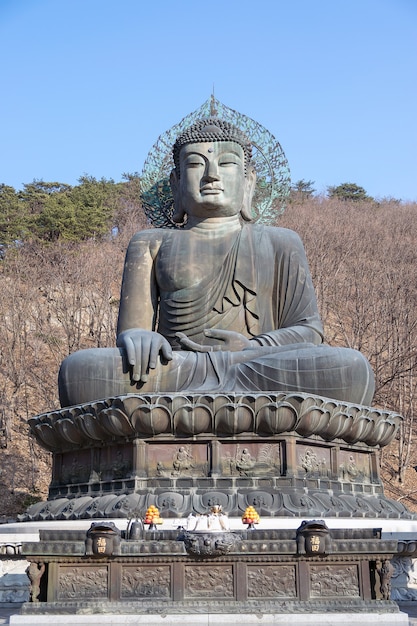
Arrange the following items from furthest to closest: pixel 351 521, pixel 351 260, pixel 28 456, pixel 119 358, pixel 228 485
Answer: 1. pixel 351 260
2. pixel 28 456
3. pixel 119 358
4. pixel 228 485
5. pixel 351 521

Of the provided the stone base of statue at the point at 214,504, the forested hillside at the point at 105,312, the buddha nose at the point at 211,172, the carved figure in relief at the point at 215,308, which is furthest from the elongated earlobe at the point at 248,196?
the forested hillside at the point at 105,312

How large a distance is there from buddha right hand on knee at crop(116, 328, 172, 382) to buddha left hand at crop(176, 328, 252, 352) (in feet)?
2.19

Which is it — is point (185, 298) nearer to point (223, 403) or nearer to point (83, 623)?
point (223, 403)

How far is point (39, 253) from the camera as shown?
2433 cm

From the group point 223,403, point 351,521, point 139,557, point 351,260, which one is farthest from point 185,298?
point 351,260

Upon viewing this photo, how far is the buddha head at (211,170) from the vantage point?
9359 millimetres

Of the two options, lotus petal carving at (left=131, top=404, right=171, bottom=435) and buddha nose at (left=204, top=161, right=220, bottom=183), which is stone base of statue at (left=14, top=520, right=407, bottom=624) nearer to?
lotus petal carving at (left=131, top=404, right=171, bottom=435)

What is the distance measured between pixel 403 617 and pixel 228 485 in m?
2.68

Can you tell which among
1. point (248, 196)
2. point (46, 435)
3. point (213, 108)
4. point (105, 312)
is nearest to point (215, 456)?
point (46, 435)

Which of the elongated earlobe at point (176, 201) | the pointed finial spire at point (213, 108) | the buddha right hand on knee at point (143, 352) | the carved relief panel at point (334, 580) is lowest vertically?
the carved relief panel at point (334, 580)

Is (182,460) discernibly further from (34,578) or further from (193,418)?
(34,578)

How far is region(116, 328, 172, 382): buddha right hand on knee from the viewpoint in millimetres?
7758

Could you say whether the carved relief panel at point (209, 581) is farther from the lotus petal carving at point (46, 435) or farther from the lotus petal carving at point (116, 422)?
the lotus petal carving at point (46, 435)

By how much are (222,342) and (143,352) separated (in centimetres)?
108
